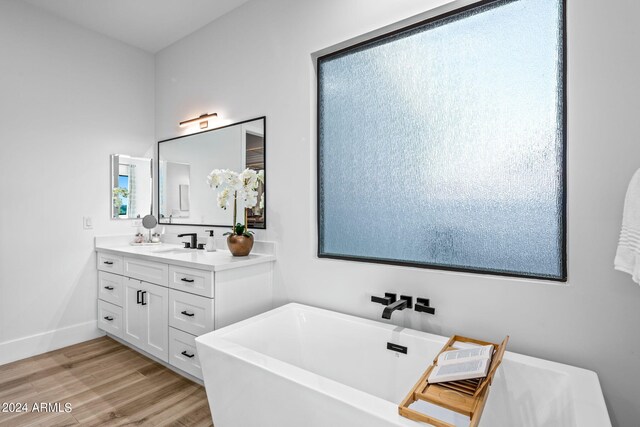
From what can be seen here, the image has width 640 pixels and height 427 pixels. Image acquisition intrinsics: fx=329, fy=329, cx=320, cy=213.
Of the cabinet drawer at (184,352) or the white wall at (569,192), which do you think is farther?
the cabinet drawer at (184,352)

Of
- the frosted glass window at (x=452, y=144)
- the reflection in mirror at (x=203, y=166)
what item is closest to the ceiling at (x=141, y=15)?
the reflection in mirror at (x=203, y=166)

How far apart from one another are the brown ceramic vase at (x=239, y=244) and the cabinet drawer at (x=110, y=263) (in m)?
1.16

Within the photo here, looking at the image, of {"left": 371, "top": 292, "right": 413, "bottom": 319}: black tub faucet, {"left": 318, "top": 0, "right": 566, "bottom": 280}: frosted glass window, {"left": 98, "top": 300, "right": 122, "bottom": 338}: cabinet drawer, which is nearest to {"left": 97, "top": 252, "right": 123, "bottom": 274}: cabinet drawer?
{"left": 98, "top": 300, "right": 122, "bottom": 338}: cabinet drawer

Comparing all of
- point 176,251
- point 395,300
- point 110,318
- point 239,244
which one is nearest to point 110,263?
point 110,318

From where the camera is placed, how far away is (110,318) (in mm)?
2928

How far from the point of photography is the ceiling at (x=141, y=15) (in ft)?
8.71

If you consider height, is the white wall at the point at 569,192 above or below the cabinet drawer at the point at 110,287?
above

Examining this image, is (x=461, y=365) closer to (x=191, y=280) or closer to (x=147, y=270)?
(x=191, y=280)

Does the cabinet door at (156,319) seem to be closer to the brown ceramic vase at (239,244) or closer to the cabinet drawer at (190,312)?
the cabinet drawer at (190,312)

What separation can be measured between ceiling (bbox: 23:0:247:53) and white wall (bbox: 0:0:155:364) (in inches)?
5.3

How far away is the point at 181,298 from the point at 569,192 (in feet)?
7.48

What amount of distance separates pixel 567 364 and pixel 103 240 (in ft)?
11.7

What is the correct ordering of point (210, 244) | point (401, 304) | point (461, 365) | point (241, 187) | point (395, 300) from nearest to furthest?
point (461, 365), point (401, 304), point (395, 300), point (241, 187), point (210, 244)

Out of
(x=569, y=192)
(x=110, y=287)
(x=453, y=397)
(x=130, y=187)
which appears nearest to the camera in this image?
(x=453, y=397)
